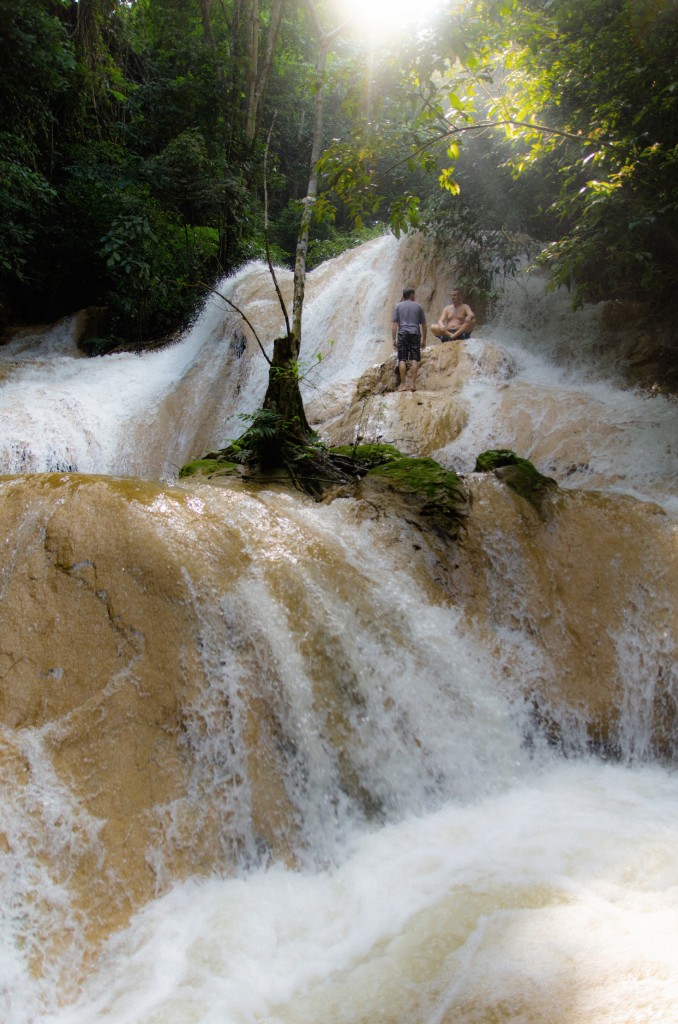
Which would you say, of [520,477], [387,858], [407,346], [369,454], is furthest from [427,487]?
[407,346]

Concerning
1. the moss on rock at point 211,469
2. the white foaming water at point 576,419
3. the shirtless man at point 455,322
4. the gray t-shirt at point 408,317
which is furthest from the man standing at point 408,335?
the moss on rock at point 211,469

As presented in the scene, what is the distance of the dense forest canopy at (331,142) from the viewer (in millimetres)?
5781

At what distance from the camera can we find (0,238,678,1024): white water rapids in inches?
97.4

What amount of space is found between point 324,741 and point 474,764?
0.93m

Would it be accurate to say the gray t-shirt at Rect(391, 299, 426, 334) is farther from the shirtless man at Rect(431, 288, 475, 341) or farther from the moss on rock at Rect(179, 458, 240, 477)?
the moss on rock at Rect(179, 458, 240, 477)

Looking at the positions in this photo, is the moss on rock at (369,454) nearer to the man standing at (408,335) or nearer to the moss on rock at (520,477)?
the moss on rock at (520,477)

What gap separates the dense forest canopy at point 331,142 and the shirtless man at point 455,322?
0.99 metres

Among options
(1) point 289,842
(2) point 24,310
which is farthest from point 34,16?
(1) point 289,842

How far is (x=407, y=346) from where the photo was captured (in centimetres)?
943

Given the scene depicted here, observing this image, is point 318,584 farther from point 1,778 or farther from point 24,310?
point 24,310

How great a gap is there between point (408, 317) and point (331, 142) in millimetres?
2435

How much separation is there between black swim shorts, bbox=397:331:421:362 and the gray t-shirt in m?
0.05

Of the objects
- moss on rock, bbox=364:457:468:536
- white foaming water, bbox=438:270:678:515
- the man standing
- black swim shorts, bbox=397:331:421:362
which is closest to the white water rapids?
white foaming water, bbox=438:270:678:515

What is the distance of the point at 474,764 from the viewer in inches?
160
